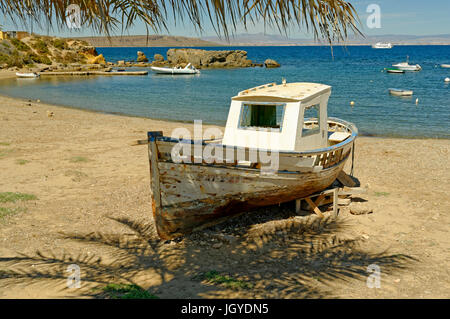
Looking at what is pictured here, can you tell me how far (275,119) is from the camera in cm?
905

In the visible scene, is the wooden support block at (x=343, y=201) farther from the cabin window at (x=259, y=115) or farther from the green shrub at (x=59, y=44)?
the green shrub at (x=59, y=44)

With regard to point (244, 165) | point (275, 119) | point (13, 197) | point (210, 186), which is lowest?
point (13, 197)

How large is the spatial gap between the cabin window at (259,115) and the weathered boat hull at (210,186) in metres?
1.45

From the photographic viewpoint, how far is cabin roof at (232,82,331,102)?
27.6ft

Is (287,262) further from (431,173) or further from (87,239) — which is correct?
(431,173)

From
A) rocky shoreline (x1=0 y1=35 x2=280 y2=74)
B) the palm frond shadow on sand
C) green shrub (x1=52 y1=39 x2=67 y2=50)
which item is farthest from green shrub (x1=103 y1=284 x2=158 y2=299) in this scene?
green shrub (x1=52 y1=39 x2=67 y2=50)

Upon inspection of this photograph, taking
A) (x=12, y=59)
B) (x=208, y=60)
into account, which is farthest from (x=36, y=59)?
(x=208, y=60)

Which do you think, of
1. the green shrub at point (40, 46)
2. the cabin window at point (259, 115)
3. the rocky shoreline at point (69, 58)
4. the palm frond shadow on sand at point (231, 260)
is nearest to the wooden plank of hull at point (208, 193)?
the palm frond shadow on sand at point (231, 260)

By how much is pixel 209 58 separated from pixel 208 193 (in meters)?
81.2

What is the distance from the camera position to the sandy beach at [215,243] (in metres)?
6.00

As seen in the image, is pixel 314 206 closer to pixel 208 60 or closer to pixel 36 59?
pixel 36 59

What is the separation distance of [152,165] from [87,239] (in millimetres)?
2242

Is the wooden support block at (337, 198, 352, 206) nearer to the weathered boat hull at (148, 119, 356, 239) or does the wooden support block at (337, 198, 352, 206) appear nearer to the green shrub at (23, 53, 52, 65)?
the weathered boat hull at (148, 119, 356, 239)

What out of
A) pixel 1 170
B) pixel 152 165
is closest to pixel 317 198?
pixel 152 165
